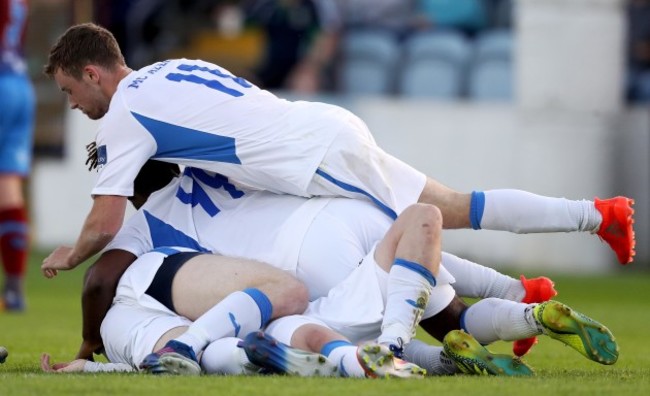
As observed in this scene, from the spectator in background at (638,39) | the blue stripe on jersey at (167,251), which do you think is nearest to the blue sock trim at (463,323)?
the blue stripe on jersey at (167,251)

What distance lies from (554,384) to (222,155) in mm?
1753

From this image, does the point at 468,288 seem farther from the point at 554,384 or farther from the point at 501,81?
the point at 501,81

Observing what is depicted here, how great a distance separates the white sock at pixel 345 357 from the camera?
5398mm

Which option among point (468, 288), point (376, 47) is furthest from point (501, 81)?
point (468, 288)

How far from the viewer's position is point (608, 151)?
13.9 m

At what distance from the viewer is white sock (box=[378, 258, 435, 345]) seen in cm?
563

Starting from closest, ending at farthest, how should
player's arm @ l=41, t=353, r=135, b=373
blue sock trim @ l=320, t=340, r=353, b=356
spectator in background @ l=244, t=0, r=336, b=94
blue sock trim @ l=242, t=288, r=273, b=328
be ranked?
blue sock trim @ l=320, t=340, r=353, b=356, blue sock trim @ l=242, t=288, r=273, b=328, player's arm @ l=41, t=353, r=135, b=373, spectator in background @ l=244, t=0, r=336, b=94

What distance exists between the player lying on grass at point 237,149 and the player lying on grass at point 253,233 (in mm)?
95

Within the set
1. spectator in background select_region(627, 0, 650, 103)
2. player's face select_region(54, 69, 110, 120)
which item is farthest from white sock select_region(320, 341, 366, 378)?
spectator in background select_region(627, 0, 650, 103)

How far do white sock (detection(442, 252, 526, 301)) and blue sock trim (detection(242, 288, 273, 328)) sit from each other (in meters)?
1.06

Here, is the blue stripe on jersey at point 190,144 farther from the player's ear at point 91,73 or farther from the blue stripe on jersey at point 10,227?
the blue stripe on jersey at point 10,227

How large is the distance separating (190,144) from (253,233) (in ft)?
1.48

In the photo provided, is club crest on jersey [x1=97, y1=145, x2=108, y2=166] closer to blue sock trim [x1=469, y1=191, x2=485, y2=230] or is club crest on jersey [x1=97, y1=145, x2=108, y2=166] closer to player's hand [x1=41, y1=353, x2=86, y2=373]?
player's hand [x1=41, y1=353, x2=86, y2=373]

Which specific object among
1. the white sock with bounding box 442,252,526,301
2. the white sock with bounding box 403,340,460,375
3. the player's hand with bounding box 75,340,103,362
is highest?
the white sock with bounding box 442,252,526,301
